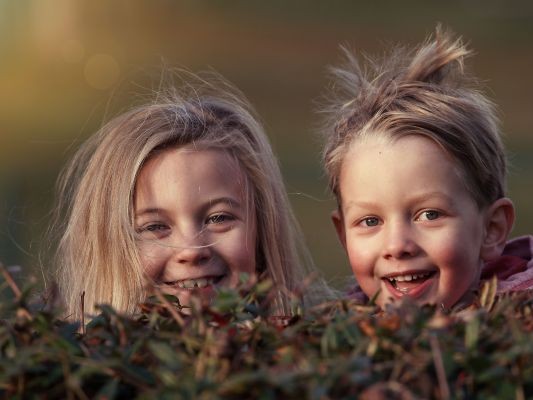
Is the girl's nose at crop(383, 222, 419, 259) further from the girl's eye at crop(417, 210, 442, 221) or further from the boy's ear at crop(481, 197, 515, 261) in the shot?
the boy's ear at crop(481, 197, 515, 261)

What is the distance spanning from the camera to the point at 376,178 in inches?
113

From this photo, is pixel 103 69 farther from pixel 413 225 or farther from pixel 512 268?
pixel 413 225

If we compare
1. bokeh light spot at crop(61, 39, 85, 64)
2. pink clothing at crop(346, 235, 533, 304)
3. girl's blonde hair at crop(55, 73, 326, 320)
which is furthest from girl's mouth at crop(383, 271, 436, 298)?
bokeh light spot at crop(61, 39, 85, 64)

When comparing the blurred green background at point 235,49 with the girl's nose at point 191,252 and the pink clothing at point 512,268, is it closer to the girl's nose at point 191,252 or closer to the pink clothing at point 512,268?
the pink clothing at point 512,268

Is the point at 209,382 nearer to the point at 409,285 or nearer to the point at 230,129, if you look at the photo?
the point at 409,285

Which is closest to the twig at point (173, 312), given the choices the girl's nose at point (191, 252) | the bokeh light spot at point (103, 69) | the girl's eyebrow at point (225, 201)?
the girl's nose at point (191, 252)

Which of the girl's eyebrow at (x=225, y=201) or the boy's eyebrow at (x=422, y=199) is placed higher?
the girl's eyebrow at (x=225, y=201)

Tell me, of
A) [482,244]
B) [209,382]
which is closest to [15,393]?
[209,382]

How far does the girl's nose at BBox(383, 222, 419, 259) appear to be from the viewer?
9.02 ft

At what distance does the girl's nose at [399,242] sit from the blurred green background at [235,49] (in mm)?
8281

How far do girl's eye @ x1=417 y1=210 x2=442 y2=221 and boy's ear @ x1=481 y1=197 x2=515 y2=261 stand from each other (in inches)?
8.8

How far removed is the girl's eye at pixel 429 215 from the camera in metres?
2.80

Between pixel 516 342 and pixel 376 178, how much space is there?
5.82 feet

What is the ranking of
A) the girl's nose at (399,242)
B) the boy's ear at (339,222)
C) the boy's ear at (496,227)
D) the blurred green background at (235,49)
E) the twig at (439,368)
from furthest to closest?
the blurred green background at (235,49)
the boy's ear at (339,222)
the boy's ear at (496,227)
the girl's nose at (399,242)
the twig at (439,368)
